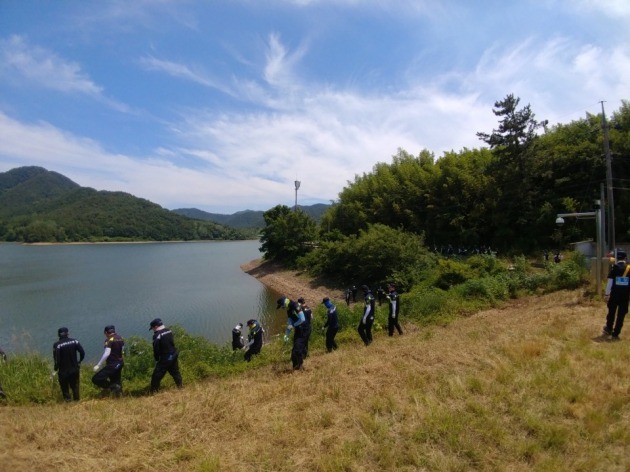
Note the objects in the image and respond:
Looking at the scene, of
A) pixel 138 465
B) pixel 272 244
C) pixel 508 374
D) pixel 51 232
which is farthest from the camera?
pixel 51 232

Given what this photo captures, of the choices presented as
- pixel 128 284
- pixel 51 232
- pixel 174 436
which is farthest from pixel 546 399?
pixel 51 232

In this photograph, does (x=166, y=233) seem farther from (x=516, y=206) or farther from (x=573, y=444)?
(x=573, y=444)

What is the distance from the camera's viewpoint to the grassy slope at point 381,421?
13.9 feet

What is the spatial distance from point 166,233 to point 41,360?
138 m

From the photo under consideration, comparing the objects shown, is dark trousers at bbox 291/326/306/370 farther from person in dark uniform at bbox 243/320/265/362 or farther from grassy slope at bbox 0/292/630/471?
person in dark uniform at bbox 243/320/265/362

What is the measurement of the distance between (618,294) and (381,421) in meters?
6.16

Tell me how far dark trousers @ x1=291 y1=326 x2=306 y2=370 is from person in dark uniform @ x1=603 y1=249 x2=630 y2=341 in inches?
254

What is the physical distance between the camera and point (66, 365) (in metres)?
7.60

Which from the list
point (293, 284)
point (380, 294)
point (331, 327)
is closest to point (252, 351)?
point (331, 327)

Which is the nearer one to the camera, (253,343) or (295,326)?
(295,326)

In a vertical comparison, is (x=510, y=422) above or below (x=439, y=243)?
below

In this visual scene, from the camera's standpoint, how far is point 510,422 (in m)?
4.91

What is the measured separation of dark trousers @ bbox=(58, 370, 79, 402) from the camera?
762cm

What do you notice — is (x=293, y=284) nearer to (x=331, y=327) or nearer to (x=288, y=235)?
(x=288, y=235)
